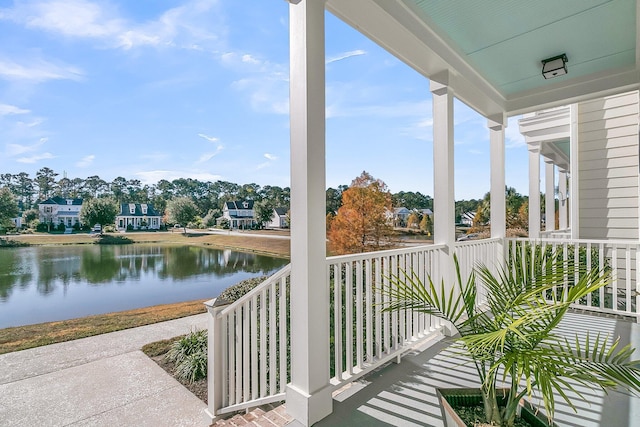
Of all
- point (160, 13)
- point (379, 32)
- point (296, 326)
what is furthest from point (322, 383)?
point (160, 13)

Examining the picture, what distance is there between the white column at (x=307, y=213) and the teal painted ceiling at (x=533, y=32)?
1096mm

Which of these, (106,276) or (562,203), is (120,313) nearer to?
(106,276)

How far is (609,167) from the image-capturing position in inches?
188

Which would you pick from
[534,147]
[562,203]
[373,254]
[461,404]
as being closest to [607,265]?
[534,147]

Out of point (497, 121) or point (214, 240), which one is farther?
point (214, 240)

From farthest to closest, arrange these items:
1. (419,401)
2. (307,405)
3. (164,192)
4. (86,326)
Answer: (164,192)
(86,326)
(419,401)
(307,405)

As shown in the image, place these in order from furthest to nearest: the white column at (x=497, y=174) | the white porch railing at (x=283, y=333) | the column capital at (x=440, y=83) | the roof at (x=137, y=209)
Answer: the roof at (x=137, y=209), the white column at (x=497, y=174), the column capital at (x=440, y=83), the white porch railing at (x=283, y=333)

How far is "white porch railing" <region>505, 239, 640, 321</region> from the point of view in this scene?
3.37 metres

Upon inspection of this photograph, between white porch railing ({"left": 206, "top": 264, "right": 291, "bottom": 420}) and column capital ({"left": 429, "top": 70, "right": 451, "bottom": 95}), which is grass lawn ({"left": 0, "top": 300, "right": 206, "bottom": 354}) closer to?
white porch railing ({"left": 206, "top": 264, "right": 291, "bottom": 420})

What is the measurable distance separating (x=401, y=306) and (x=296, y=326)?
60cm

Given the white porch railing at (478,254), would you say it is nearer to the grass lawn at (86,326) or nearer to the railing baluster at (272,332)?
the railing baluster at (272,332)

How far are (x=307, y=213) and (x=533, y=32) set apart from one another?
2.74m

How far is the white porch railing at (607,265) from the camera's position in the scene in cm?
337

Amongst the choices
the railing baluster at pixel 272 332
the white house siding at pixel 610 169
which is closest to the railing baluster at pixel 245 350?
the railing baluster at pixel 272 332
